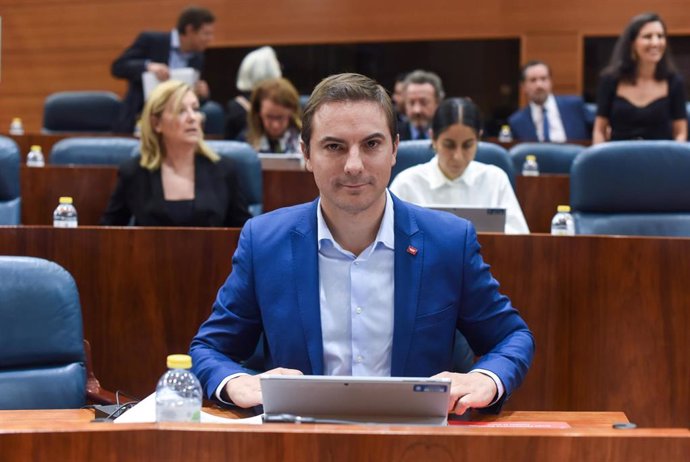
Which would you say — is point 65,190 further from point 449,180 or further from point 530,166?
point 530,166

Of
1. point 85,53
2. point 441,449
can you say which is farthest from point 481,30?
point 441,449

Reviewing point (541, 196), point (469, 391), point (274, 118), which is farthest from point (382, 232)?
point (274, 118)

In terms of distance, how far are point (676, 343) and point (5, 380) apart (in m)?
1.85

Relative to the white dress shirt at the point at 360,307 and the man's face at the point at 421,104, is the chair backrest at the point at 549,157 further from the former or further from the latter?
the white dress shirt at the point at 360,307

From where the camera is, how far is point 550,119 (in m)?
7.48

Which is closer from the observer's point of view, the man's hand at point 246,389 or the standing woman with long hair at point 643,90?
the man's hand at point 246,389

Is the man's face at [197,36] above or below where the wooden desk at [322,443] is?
above

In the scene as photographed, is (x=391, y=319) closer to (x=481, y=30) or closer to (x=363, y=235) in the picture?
(x=363, y=235)

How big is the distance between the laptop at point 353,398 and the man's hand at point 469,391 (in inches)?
9.4

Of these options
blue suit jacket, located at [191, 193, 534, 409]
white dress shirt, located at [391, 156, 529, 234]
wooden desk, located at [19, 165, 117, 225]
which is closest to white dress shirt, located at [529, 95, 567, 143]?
white dress shirt, located at [391, 156, 529, 234]

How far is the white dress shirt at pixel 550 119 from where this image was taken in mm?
7434

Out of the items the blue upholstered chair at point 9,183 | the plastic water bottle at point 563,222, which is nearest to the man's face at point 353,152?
the plastic water bottle at point 563,222

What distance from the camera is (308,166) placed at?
2227 millimetres

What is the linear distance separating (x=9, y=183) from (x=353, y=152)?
8.42ft
